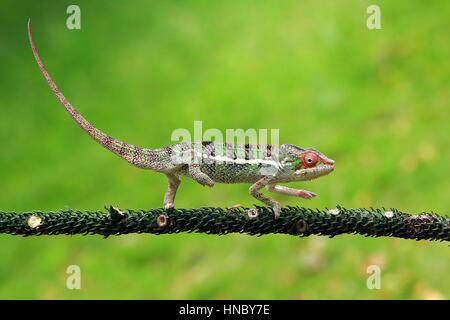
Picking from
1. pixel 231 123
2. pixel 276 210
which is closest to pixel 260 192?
pixel 276 210

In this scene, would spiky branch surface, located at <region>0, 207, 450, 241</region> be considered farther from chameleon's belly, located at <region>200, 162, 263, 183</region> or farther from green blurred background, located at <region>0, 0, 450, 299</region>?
green blurred background, located at <region>0, 0, 450, 299</region>

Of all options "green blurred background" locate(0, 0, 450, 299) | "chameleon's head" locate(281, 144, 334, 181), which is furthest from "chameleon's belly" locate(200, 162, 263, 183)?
"green blurred background" locate(0, 0, 450, 299)

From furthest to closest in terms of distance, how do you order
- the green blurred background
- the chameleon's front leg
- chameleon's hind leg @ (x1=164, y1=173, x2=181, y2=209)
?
the green blurred background
chameleon's hind leg @ (x1=164, y1=173, x2=181, y2=209)
the chameleon's front leg

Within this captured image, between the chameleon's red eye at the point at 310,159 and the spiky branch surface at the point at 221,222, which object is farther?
the chameleon's red eye at the point at 310,159

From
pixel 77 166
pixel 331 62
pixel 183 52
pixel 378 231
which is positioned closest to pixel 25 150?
pixel 77 166

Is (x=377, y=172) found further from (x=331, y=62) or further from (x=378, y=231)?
(x=378, y=231)

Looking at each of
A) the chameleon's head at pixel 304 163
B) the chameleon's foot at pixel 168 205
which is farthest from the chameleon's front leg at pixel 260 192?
the chameleon's foot at pixel 168 205

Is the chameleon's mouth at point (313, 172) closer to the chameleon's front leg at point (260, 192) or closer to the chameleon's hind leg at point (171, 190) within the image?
the chameleon's front leg at point (260, 192)
